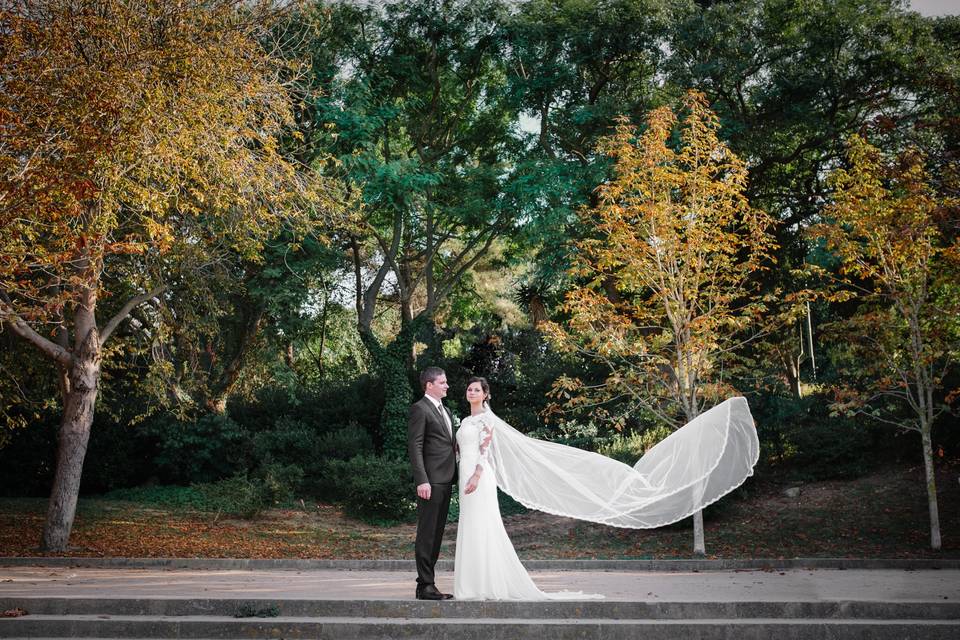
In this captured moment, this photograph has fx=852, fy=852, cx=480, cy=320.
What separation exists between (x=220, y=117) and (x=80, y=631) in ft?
28.7

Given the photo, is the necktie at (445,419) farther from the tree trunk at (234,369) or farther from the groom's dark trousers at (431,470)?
the tree trunk at (234,369)

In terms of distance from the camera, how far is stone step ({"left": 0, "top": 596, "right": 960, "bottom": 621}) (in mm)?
8336

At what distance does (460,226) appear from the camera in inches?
1121

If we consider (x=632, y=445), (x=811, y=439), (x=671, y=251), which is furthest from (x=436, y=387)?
(x=811, y=439)

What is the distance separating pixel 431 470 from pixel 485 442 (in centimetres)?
61

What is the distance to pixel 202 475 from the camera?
76.2ft

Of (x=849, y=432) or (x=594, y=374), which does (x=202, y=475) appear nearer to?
(x=594, y=374)

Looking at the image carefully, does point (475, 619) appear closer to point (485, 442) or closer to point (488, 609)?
point (488, 609)

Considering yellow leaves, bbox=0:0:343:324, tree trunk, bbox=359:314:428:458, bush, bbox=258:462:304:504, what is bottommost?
bush, bbox=258:462:304:504

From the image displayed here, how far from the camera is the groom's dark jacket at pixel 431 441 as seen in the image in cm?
855

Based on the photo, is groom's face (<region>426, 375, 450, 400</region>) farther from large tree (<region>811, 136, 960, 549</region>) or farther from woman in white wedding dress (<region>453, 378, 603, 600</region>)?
large tree (<region>811, 136, 960, 549</region>)

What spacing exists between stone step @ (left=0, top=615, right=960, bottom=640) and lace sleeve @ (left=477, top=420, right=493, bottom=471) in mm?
1495

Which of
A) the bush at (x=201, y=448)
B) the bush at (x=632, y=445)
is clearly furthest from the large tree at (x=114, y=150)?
the bush at (x=632, y=445)

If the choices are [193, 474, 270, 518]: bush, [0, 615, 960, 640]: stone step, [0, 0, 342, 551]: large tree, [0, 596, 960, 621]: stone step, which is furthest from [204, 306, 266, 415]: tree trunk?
[0, 615, 960, 640]: stone step
